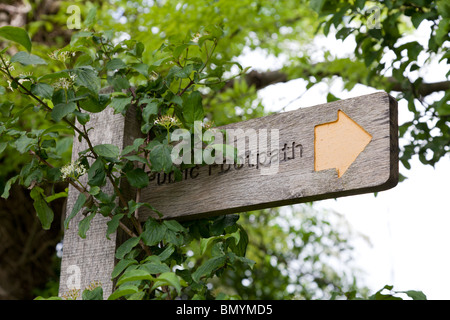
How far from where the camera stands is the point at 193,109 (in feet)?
4.00

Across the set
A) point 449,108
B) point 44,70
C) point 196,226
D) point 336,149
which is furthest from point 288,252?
point 336,149

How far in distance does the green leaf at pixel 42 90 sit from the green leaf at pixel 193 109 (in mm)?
269

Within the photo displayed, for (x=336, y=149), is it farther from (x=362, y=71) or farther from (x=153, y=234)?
(x=362, y=71)

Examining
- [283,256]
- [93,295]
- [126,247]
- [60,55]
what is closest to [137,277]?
[93,295]

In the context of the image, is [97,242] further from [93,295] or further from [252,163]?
[252,163]

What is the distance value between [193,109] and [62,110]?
261 millimetres

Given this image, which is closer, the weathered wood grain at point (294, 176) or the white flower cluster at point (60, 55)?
the weathered wood grain at point (294, 176)

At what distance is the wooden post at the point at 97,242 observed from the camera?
1317 mm

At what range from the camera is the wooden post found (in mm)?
1317

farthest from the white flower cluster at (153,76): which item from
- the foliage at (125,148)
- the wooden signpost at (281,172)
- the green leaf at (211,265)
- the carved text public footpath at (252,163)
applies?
the green leaf at (211,265)

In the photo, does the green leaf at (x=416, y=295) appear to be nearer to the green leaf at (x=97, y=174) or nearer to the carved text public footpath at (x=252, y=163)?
the carved text public footpath at (x=252, y=163)

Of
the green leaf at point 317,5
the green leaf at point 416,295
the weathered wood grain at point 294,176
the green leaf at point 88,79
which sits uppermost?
the green leaf at point 317,5

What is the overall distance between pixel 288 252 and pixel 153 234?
2893 mm

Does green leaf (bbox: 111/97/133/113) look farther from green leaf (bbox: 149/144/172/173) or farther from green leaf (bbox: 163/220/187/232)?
green leaf (bbox: 163/220/187/232)
